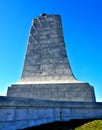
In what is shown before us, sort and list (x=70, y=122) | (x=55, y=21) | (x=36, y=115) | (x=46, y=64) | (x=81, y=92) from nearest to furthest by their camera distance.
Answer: (x=36, y=115), (x=70, y=122), (x=81, y=92), (x=46, y=64), (x=55, y=21)

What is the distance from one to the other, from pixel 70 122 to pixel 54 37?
7217mm

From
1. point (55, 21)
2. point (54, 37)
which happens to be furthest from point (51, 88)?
point (55, 21)

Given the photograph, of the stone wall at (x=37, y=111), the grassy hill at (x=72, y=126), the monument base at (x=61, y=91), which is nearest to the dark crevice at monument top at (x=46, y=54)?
the monument base at (x=61, y=91)

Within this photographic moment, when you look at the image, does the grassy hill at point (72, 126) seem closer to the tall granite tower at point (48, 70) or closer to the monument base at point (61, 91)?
the monument base at point (61, 91)

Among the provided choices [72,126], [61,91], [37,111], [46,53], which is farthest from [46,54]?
[72,126]

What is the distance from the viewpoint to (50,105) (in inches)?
358

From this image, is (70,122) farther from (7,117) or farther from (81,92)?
(81,92)

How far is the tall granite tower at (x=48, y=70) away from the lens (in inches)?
505

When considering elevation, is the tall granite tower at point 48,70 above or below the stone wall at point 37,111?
above

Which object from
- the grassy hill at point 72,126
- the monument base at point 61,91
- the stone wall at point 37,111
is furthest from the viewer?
the monument base at point 61,91

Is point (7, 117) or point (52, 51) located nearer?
point (7, 117)

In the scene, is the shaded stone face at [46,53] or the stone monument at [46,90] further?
the shaded stone face at [46,53]

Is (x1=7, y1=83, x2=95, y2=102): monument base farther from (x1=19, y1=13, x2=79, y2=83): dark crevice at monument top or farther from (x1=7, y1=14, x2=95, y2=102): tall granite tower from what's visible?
(x1=19, y1=13, x2=79, y2=83): dark crevice at monument top

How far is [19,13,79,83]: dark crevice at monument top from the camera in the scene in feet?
45.6
